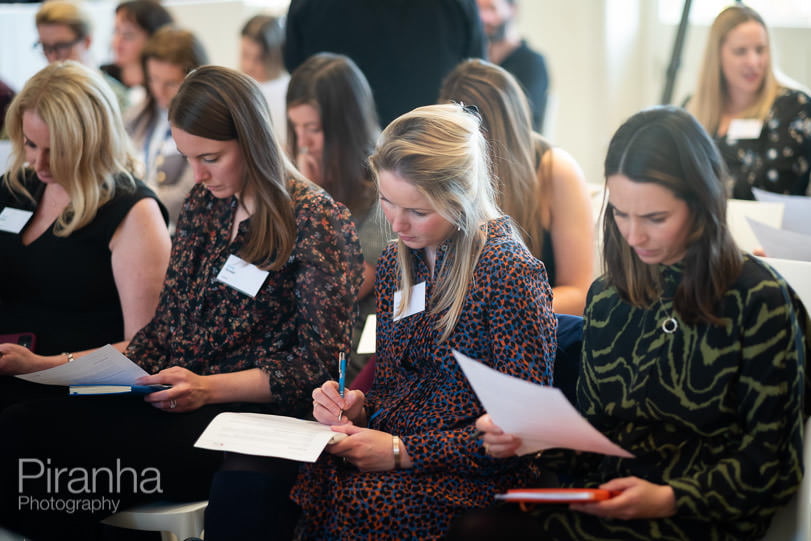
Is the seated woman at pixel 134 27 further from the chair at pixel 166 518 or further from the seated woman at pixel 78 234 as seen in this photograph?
the chair at pixel 166 518

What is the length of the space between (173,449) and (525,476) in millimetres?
870

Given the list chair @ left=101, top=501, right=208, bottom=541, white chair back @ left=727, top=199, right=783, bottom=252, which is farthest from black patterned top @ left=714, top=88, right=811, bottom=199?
chair @ left=101, top=501, right=208, bottom=541

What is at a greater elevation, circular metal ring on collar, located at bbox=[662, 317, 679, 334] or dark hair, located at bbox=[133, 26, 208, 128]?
dark hair, located at bbox=[133, 26, 208, 128]

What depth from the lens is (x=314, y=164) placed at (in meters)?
3.10

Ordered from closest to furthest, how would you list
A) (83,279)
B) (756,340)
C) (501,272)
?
(756,340)
(501,272)
(83,279)

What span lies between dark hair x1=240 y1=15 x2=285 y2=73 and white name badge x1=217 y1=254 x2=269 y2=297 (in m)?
3.00

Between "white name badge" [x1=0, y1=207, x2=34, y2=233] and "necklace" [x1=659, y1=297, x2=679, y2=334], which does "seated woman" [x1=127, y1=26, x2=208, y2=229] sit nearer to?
"white name badge" [x1=0, y1=207, x2=34, y2=233]

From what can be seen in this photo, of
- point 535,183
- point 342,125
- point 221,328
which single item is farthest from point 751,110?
point 221,328

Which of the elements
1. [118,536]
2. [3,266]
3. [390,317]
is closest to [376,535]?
[390,317]

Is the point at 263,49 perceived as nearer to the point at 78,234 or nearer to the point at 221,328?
the point at 78,234

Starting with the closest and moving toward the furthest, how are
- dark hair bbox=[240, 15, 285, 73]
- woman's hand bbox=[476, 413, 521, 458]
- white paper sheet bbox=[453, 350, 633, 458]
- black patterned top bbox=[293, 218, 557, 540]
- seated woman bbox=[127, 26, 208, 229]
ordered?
1. white paper sheet bbox=[453, 350, 633, 458]
2. woman's hand bbox=[476, 413, 521, 458]
3. black patterned top bbox=[293, 218, 557, 540]
4. seated woman bbox=[127, 26, 208, 229]
5. dark hair bbox=[240, 15, 285, 73]

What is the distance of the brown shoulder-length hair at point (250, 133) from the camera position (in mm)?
2150

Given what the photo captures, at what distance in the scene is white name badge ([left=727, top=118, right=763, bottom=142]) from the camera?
3811 mm

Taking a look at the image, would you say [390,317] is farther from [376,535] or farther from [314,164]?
[314,164]
